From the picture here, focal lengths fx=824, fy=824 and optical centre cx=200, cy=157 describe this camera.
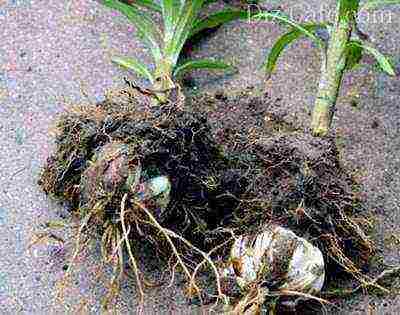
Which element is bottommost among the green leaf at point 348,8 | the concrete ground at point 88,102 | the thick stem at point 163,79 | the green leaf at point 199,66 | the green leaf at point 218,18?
the concrete ground at point 88,102

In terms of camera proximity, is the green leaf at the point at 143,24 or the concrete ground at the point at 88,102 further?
the green leaf at the point at 143,24

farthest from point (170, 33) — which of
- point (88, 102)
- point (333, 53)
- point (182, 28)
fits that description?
point (333, 53)

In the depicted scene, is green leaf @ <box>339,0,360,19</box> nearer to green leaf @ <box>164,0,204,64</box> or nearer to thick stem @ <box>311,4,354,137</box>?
thick stem @ <box>311,4,354,137</box>

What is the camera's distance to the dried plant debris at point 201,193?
4.75 ft

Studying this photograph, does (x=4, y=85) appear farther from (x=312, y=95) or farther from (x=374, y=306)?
(x=374, y=306)

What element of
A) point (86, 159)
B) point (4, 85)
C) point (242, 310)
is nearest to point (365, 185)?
point (242, 310)

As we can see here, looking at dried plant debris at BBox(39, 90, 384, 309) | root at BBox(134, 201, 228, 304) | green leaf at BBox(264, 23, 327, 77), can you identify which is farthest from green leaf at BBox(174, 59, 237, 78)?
root at BBox(134, 201, 228, 304)

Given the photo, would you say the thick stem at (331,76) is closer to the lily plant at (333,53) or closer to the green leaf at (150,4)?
the lily plant at (333,53)

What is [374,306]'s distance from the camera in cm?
146

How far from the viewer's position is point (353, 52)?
1.66 meters

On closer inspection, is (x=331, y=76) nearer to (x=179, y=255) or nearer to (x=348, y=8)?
(x=348, y=8)

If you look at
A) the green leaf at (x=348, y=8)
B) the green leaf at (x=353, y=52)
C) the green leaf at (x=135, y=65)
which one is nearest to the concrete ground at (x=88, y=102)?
the green leaf at (x=135, y=65)

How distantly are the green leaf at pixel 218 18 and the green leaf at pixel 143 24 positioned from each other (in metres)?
0.09

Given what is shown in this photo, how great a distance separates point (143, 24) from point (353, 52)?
46 cm
